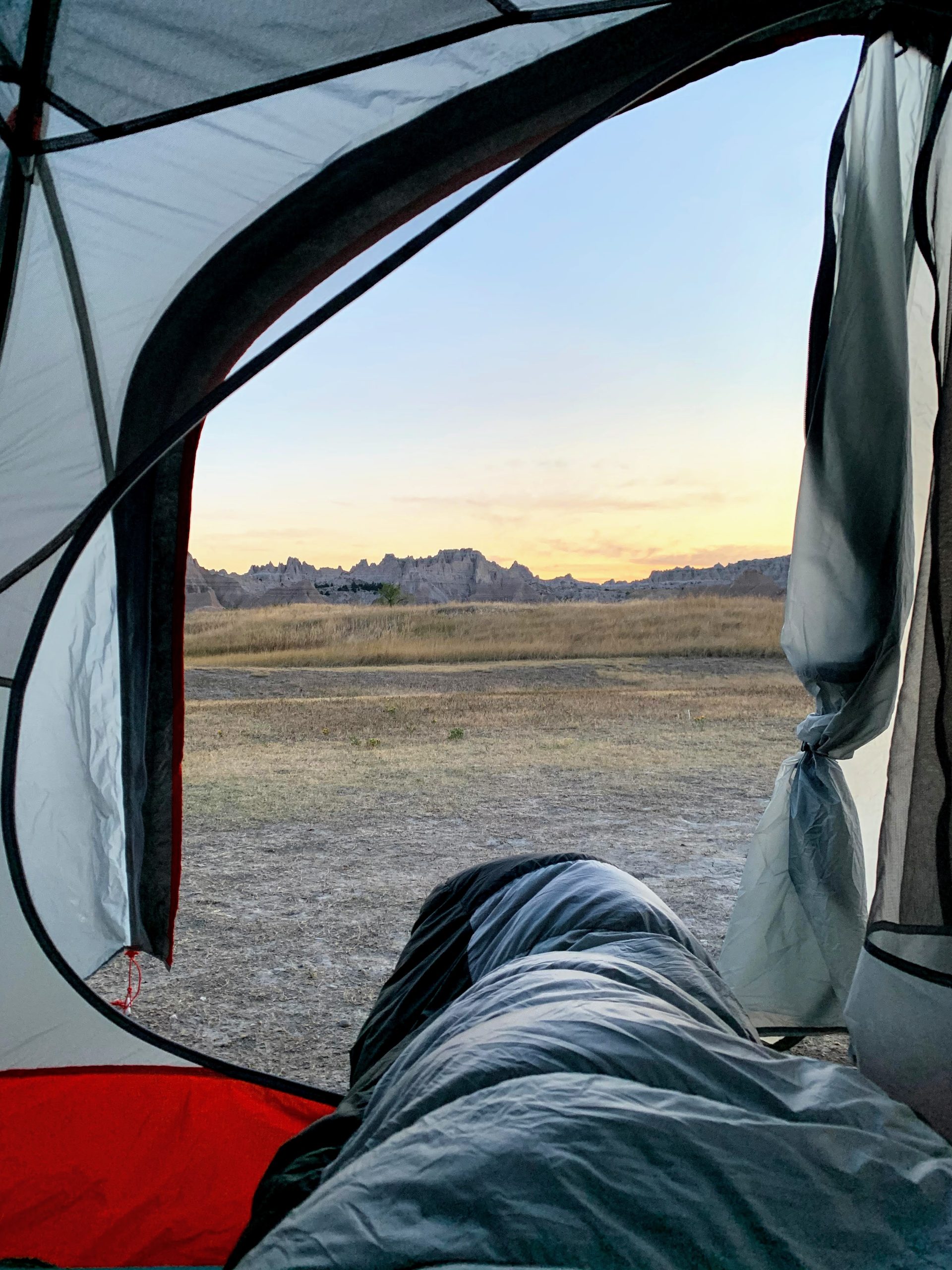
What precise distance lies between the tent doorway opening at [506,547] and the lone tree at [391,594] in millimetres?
539

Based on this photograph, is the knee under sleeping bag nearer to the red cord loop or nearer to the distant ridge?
the red cord loop

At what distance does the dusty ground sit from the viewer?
201cm

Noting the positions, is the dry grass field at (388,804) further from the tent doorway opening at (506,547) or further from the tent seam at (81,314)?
the tent seam at (81,314)

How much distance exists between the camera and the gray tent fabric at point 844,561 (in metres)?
1.38

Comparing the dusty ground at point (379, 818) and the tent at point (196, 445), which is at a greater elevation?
the tent at point (196, 445)

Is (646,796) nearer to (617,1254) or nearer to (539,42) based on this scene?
(539,42)

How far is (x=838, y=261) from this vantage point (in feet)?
4.76

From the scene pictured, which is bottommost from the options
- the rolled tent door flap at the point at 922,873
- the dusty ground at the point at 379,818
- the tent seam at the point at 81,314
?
the dusty ground at the point at 379,818

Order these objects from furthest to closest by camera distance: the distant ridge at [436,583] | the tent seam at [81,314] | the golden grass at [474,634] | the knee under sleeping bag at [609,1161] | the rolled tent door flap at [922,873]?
the distant ridge at [436,583]
the golden grass at [474,634]
the tent seam at [81,314]
the rolled tent door flap at [922,873]
the knee under sleeping bag at [609,1161]

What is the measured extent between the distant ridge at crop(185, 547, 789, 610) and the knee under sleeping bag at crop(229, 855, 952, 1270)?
34.4 feet

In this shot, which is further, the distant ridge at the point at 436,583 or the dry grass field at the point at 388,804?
the distant ridge at the point at 436,583

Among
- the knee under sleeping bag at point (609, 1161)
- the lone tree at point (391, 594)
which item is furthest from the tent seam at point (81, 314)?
the lone tree at point (391, 594)

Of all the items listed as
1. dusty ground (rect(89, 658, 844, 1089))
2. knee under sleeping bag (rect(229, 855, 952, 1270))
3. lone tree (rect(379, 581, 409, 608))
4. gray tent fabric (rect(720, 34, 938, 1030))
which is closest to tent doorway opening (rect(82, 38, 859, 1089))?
dusty ground (rect(89, 658, 844, 1089))

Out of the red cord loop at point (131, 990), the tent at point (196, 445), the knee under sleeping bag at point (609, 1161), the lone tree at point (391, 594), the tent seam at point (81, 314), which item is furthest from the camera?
the lone tree at point (391, 594)
